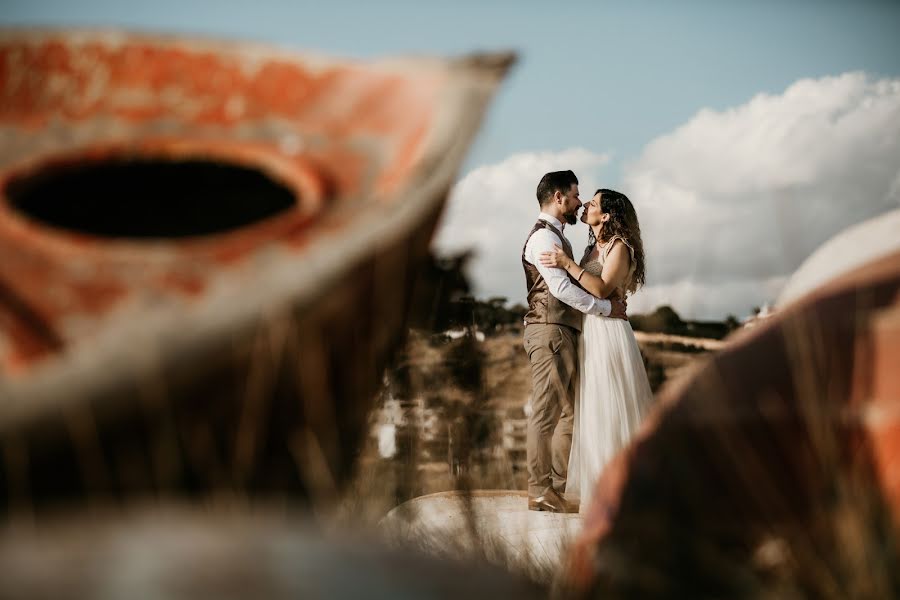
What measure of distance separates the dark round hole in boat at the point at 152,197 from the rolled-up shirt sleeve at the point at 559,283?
2.73 meters

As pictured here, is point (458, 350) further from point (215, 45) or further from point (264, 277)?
point (264, 277)

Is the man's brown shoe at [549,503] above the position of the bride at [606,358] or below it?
below

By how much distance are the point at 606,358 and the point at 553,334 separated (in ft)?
1.03

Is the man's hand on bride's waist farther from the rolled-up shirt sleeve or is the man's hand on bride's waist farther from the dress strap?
the dress strap

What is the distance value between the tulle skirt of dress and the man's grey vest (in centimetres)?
11

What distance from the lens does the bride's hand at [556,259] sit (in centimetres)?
415

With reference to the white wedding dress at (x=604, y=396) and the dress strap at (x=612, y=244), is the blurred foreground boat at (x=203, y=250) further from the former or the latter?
the dress strap at (x=612, y=244)

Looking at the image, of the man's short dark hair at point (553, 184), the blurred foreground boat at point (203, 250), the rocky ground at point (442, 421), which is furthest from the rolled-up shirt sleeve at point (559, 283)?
the blurred foreground boat at point (203, 250)

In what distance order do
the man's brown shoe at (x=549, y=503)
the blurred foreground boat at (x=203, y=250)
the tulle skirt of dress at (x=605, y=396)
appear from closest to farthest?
the blurred foreground boat at (x=203, y=250)
the man's brown shoe at (x=549, y=503)
the tulle skirt of dress at (x=605, y=396)

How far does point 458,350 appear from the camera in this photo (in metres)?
3.56

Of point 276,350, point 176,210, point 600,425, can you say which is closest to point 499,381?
point 600,425

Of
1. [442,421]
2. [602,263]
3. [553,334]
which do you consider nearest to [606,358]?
[553,334]

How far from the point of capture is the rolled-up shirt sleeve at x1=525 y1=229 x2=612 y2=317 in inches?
163

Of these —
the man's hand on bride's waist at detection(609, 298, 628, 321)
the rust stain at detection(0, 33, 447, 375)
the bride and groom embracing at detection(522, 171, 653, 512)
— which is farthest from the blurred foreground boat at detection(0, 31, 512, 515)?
the man's hand on bride's waist at detection(609, 298, 628, 321)
